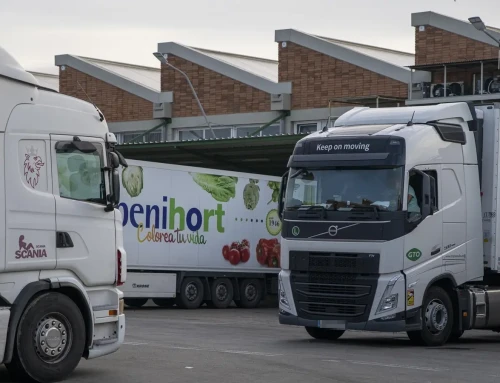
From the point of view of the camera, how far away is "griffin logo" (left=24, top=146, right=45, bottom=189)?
482 inches

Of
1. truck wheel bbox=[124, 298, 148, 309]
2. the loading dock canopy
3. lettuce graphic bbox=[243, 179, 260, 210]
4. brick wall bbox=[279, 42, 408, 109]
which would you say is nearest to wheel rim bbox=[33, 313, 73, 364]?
truck wheel bbox=[124, 298, 148, 309]

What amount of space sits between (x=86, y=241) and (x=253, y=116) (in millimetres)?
33826

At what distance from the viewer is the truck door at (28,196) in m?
12.0

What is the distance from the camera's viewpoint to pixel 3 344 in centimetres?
1175

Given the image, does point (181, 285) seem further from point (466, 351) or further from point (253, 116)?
point (253, 116)

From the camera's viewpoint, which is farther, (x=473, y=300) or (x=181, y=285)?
(x=181, y=285)

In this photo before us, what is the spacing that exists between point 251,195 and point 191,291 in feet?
11.2

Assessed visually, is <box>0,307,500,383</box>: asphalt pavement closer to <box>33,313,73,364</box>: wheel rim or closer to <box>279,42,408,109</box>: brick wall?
<box>33,313,73,364</box>: wheel rim

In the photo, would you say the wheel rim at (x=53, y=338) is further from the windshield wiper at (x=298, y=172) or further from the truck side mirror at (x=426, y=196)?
the truck side mirror at (x=426, y=196)

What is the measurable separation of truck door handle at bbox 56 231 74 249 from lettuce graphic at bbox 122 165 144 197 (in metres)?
14.9

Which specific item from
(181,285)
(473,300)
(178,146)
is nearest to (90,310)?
(473,300)

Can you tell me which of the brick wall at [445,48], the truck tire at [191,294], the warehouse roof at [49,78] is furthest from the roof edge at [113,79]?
the truck tire at [191,294]

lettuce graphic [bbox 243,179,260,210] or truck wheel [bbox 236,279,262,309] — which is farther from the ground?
lettuce graphic [bbox 243,179,260,210]

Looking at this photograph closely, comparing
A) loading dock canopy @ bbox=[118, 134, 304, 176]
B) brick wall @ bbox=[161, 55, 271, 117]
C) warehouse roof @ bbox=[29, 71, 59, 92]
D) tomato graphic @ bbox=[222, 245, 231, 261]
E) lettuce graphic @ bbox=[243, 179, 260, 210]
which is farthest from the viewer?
warehouse roof @ bbox=[29, 71, 59, 92]
